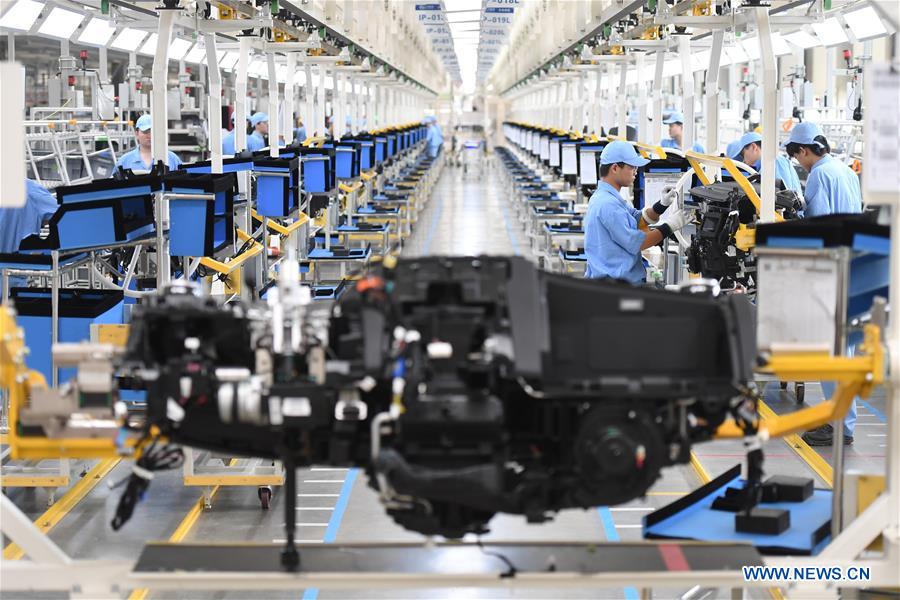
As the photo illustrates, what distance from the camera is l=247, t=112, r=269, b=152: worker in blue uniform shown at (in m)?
14.3

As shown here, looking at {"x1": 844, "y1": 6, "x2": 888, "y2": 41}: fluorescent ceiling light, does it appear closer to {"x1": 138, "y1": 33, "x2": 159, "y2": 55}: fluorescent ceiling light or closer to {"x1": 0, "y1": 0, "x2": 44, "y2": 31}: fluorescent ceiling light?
{"x1": 0, "y1": 0, "x2": 44, "y2": 31}: fluorescent ceiling light

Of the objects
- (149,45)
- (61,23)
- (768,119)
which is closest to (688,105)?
(768,119)

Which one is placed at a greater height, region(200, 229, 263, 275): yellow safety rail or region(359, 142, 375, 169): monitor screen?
region(359, 142, 375, 169): monitor screen

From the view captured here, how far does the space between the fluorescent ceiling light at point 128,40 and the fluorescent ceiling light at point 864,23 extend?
36.5 ft

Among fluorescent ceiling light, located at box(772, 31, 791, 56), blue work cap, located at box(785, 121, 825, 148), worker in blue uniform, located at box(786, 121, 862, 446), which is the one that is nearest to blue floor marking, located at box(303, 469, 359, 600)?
worker in blue uniform, located at box(786, 121, 862, 446)

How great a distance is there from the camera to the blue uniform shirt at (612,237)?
6.60 meters

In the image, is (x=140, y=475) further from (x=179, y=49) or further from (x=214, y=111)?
(x=179, y=49)

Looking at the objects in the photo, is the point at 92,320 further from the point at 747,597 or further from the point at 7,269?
the point at 747,597

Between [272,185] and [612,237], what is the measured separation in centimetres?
279

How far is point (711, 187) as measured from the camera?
20.3 ft

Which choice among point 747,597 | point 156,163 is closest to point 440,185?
point 156,163

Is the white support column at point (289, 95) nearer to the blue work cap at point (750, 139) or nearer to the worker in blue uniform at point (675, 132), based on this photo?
the worker in blue uniform at point (675, 132)

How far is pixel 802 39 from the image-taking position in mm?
12461

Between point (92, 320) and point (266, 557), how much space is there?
2.60 m
